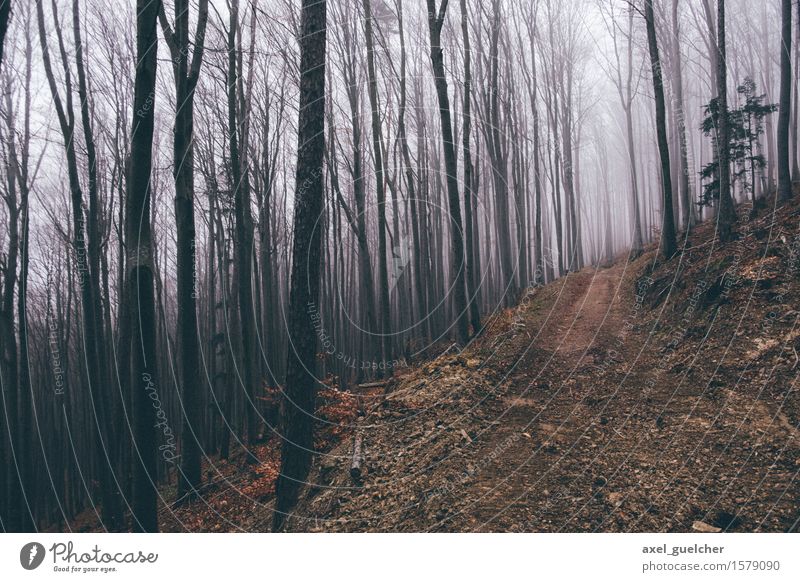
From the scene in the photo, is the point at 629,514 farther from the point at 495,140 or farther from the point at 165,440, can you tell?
the point at 495,140

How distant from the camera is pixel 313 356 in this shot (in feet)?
18.2

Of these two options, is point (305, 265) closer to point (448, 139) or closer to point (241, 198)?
point (448, 139)

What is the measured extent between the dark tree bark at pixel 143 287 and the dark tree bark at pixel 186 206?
1451 mm

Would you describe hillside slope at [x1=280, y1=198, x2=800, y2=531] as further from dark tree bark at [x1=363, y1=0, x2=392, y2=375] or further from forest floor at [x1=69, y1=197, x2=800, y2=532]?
dark tree bark at [x1=363, y1=0, x2=392, y2=375]

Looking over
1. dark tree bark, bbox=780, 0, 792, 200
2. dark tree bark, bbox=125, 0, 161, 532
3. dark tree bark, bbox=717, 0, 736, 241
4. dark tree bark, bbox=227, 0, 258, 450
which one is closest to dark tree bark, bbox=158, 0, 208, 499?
dark tree bark, bbox=227, 0, 258, 450

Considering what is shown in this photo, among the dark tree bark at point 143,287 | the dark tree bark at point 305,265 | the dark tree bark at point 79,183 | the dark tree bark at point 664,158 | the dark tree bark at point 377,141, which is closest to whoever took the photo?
the dark tree bark at point 143,287

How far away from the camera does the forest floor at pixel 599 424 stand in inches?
165

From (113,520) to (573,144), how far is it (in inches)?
456

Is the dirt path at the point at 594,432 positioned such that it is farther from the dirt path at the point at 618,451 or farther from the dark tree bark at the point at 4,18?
the dark tree bark at the point at 4,18

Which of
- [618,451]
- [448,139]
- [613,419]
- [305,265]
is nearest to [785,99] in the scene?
[448,139]

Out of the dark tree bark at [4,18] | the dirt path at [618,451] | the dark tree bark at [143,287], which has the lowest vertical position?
the dirt path at [618,451]

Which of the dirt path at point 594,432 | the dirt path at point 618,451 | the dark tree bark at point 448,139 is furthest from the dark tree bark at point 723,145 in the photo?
the dark tree bark at point 448,139

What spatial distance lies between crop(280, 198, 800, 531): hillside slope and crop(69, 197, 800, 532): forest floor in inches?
0.7

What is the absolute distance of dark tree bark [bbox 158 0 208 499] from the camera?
6910 millimetres
